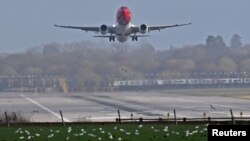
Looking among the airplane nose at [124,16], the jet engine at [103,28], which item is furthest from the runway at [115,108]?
the airplane nose at [124,16]

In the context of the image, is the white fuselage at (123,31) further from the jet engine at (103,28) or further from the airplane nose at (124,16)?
the jet engine at (103,28)

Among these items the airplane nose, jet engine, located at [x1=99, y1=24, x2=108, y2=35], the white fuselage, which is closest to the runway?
the white fuselage

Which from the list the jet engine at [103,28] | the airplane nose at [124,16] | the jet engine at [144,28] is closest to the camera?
the jet engine at [144,28]

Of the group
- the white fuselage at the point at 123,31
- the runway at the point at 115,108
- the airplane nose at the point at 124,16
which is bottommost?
the runway at the point at 115,108

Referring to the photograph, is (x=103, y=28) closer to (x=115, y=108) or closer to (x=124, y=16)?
(x=124, y=16)

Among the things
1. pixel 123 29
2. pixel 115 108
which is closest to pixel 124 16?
pixel 123 29

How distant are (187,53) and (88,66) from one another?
36041mm

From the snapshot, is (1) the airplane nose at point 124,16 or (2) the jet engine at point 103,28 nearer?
(2) the jet engine at point 103,28

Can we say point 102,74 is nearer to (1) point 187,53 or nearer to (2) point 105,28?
(1) point 187,53

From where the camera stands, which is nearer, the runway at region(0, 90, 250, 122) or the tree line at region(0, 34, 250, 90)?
the runway at region(0, 90, 250, 122)

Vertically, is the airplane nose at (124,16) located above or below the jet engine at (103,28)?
above

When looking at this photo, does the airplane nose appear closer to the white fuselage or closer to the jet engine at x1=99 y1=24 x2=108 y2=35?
the white fuselage

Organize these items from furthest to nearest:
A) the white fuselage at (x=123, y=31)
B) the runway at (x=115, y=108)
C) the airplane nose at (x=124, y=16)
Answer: the white fuselage at (x=123, y=31), the airplane nose at (x=124, y=16), the runway at (x=115, y=108)

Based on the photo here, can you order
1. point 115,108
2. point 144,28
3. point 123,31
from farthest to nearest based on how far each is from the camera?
point 123,31 → point 144,28 → point 115,108
